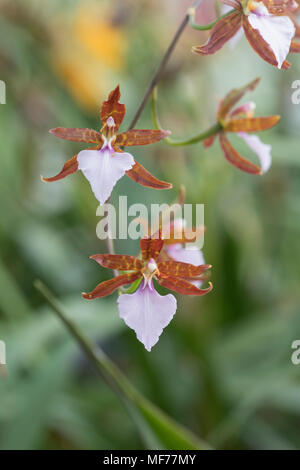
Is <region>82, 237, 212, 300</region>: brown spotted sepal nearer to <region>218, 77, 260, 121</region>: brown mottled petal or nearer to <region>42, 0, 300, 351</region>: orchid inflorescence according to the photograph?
<region>42, 0, 300, 351</region>: orchid inflorescence

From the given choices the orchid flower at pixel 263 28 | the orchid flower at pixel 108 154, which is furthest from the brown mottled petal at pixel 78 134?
the orchid flower at pixel 263 28

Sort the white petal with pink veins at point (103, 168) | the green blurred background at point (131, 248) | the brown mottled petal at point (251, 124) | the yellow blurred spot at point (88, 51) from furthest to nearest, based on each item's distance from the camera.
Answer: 1. the yellow blurred spot at point (88, 51)
2. the green blurred background at point (131, 248)
3. the brown mottled petal at point (251, 124)
4. the white petal with pink veins at point (103, 168)

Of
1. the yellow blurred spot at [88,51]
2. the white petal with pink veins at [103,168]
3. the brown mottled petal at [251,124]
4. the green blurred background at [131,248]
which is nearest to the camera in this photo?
the white petal with pink veins at [103,168]

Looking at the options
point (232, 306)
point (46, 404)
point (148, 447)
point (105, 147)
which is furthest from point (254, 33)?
point (232, 306)

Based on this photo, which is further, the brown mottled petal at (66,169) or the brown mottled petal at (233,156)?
the brown mottled petal at (233,156)

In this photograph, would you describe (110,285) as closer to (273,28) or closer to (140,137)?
(140,137)

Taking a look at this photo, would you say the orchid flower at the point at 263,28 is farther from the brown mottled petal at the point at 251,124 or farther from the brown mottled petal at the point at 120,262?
the brown mottled petal at the point at 120,262

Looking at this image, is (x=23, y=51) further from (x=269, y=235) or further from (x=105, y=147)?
(x=105, y=147)
